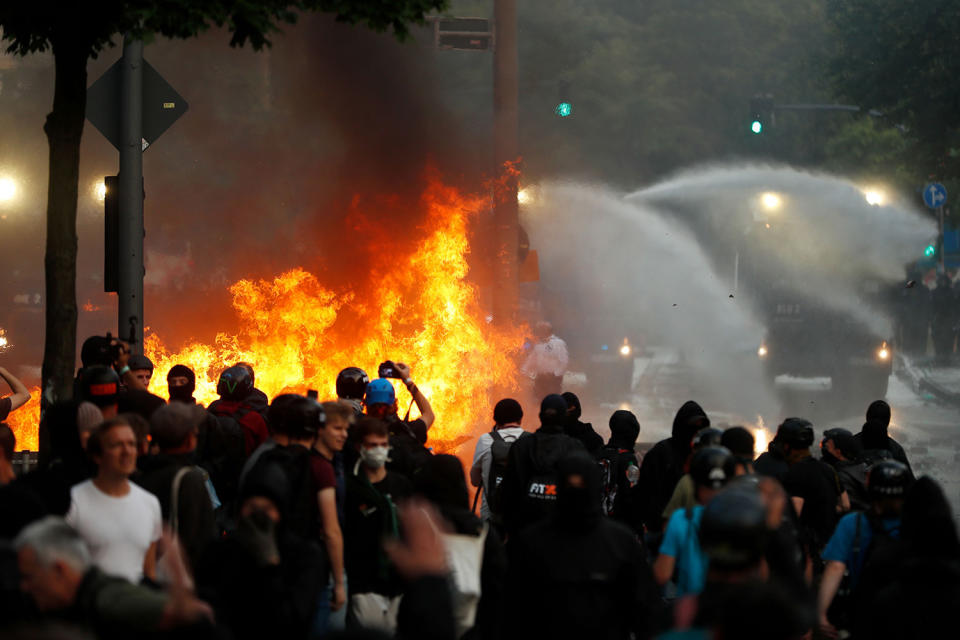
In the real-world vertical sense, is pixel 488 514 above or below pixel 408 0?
below

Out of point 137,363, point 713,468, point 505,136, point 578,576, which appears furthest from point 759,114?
point 578,576

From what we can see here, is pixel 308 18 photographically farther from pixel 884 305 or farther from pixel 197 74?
pixel 884 305

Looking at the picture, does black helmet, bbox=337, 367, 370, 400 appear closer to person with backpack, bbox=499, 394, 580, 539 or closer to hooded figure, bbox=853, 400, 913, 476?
person with backpack, bbox=499, 394, 580, 539

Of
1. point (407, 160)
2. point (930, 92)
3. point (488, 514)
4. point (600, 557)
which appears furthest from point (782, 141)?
point (600, 557)

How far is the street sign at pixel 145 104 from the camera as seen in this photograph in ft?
27.0

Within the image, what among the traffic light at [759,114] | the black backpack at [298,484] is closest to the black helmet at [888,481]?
the black backpack at [298,484]

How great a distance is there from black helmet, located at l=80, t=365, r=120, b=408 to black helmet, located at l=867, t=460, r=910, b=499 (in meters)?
3.85

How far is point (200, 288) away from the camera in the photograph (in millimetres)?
21188

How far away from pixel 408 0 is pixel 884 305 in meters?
19.4

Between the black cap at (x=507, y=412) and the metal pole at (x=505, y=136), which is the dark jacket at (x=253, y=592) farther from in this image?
the metal pole at (x=505, y=136)

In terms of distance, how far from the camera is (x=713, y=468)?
17.2 ft

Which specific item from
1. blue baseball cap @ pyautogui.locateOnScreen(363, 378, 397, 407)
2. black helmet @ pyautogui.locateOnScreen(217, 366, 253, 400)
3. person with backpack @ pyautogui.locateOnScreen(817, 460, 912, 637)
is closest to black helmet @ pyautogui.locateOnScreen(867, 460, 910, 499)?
person with backpack @ pyautogui.locateOnScreen(817, 460, 912, 637)

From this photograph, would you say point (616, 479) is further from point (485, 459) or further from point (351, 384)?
point (351, 384)

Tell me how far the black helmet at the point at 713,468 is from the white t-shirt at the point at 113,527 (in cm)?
224
